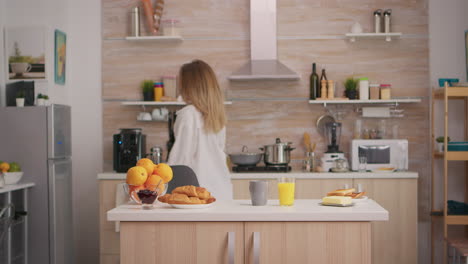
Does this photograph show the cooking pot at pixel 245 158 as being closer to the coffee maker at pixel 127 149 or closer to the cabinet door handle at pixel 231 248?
the coffee maker at pixel 127 149

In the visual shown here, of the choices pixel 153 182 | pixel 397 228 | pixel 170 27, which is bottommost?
pixel 397 228

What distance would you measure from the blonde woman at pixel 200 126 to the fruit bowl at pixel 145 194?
101cm

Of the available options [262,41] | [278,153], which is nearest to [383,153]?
[278,153]

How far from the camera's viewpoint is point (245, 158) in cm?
488

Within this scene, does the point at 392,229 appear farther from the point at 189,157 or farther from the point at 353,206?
the point at 353,206

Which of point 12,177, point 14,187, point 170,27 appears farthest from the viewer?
point 170,27

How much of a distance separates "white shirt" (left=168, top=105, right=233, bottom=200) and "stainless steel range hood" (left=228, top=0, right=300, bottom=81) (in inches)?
67.1

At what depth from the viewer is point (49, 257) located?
14.7ft

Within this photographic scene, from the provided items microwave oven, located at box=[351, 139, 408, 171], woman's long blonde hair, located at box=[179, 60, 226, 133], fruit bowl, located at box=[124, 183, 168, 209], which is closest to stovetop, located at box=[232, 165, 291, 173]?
microwave oven, located at box=[351, 139, 408, 171]

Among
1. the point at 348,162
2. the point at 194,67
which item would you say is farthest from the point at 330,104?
the point at 194,67

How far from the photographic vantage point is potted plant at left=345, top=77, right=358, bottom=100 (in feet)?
16.6

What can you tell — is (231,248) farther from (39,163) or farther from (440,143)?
(440,143)

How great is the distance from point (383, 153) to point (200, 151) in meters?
2.11

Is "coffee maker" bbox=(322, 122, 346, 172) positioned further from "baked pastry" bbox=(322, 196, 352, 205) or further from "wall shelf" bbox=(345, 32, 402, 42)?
"baked pastry" bbox=(322, 196, 352, 205)
